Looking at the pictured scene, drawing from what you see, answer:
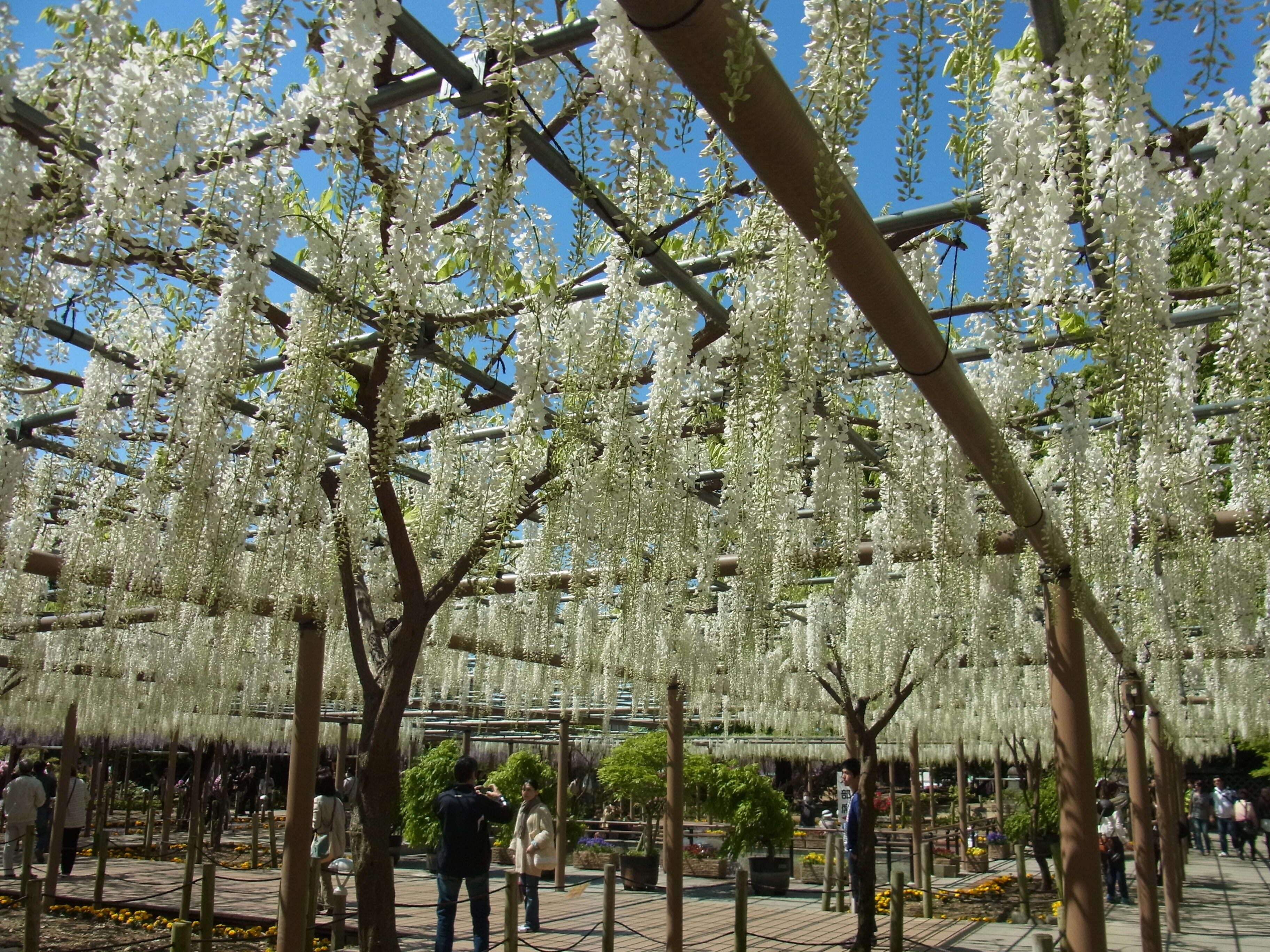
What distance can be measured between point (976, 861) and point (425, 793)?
825cm

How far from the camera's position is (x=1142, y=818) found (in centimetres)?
809

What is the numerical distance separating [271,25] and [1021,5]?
6.27ft

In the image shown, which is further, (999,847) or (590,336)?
(999,847)

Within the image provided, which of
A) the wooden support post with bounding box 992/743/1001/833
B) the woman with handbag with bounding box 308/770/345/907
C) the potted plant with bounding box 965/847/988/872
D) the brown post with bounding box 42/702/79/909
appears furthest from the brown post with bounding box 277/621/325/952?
the wooden support post with bounding box 992/743/1001/833

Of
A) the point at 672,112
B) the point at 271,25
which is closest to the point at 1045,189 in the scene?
the point at 672,112

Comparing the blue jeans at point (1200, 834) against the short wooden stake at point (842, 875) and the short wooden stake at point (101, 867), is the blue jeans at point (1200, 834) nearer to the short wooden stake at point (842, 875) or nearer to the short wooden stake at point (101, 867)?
the short wooden stake at point (842, 875)

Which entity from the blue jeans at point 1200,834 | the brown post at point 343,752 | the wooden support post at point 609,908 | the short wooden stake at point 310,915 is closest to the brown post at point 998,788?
the blue jeans at point 1200,834

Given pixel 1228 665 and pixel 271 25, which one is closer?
pixel 271 25

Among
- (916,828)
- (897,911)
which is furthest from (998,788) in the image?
(897,911)

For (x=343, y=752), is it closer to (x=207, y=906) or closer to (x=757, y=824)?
(x=757, y=824)

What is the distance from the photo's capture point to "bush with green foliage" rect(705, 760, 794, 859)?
11.0 metres

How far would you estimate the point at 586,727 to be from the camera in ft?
70.5

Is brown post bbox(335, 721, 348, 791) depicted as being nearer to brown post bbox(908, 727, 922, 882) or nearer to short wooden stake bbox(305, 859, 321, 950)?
brown post bbox(908, 727, 922, 882)

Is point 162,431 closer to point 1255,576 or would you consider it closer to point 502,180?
point 502,180
